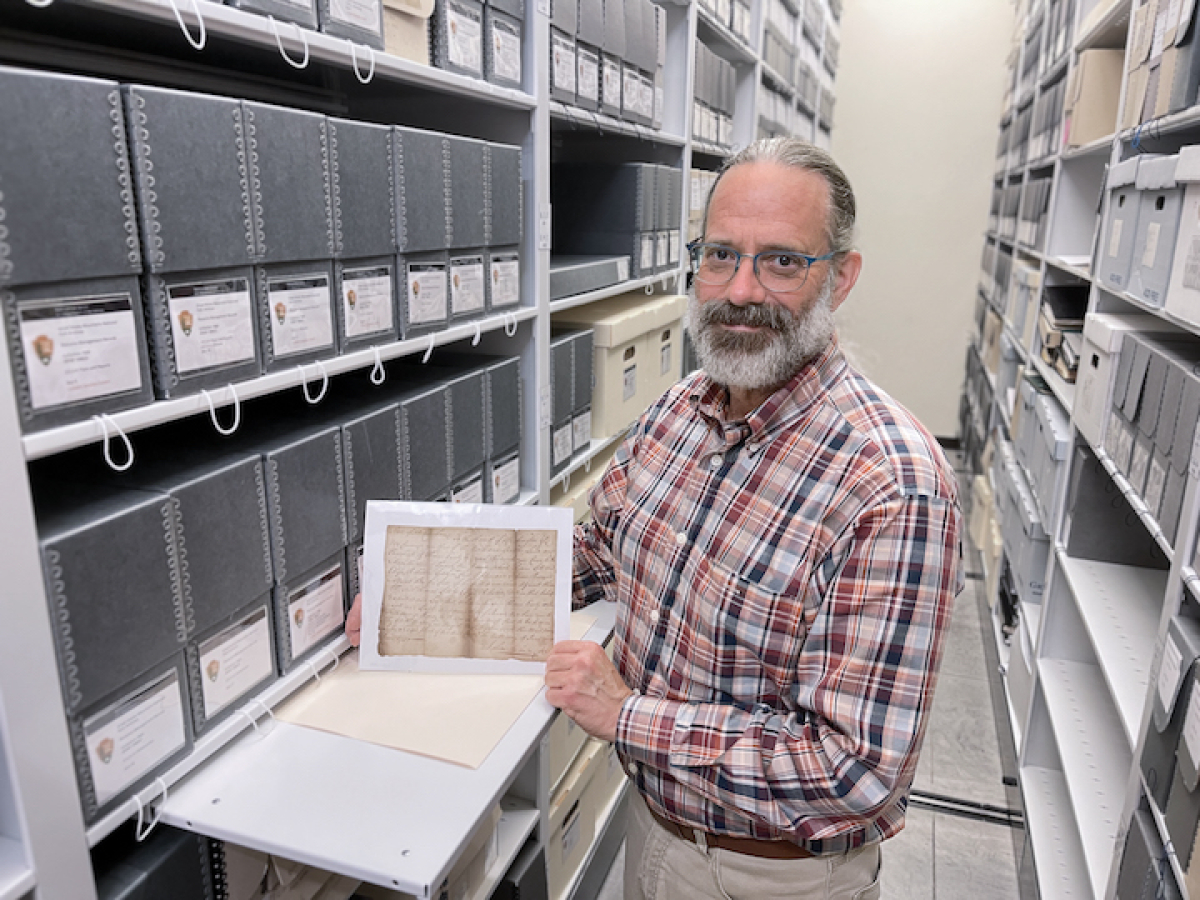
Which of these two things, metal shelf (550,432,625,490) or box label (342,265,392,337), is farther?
metal shelf (550,432,625,490)

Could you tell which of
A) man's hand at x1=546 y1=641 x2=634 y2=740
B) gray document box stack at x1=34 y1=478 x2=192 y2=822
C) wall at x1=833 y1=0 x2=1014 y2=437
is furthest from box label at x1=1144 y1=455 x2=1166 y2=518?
wall at x1=833 y1=0 x2=1014 y2=437

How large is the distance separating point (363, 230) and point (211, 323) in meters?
0.27

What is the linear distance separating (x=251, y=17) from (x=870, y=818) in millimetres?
1102

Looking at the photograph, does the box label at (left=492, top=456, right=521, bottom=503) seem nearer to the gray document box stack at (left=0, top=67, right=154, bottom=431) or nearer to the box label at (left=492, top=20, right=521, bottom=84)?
the box label at (left=492, top=20, right=521, bottom=84)

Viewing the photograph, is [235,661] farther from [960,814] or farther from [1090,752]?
[960,814]

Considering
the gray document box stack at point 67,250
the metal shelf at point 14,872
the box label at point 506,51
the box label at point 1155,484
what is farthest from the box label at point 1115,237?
the metal shelf at point 14,872

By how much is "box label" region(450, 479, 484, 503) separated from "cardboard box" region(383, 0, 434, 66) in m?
0.63

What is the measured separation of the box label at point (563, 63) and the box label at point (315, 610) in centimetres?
98

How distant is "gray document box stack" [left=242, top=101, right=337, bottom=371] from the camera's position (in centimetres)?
89

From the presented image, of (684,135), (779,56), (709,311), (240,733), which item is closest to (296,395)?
(240,733)

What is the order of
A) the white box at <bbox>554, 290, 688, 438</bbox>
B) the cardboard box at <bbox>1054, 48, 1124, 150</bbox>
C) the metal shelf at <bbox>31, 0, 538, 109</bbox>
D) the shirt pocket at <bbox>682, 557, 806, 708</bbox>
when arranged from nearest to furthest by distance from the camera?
the metal shelf at <bbox>31, 0, 538, 109</bbox> → the shirt pocket at <bbox>682, 557, 806, 708</bbox> → the white box at <bbox>554, 290, 688, 438</bbox> → the cardboard box at <bbox>1054, 48, 1124, 150</bbox>

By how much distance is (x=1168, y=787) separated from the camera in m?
1.15

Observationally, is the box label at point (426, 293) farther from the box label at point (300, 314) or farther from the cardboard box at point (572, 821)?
the cardboard box at point (572, 821)

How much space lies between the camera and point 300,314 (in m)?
0.98
